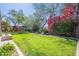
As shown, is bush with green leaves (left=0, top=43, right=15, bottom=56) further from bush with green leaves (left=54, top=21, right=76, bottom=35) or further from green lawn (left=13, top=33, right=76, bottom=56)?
bush with green leaves (left=54, top=21, right=76, bottom=35)

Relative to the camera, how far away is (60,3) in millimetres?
1301

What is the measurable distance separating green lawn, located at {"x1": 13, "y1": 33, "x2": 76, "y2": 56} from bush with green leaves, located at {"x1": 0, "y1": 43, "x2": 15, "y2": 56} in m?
0.05

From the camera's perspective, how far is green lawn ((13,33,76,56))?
128 centimetres

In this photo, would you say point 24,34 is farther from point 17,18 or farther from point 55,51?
point 55,51

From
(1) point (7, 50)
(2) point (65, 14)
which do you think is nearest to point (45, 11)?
(2) point (65, 14)

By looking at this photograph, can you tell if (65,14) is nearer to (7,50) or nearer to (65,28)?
(65,28)

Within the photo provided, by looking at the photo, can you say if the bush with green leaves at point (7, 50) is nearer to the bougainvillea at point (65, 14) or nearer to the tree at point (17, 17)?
the tree at point (17, 17)

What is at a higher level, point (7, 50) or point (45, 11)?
point (45, 11)

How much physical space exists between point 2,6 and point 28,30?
233 mm

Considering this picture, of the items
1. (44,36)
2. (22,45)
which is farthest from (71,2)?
(22,45)

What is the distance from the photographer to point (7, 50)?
1.29m

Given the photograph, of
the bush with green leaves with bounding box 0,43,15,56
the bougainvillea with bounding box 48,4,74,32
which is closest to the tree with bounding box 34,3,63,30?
the bougainvillea with bounding box 48,4,74,32

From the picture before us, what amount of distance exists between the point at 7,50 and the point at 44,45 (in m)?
0.25

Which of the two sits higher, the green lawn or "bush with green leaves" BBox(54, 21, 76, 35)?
"bush with green leaves" BBox(54, 21, 76, 35)
